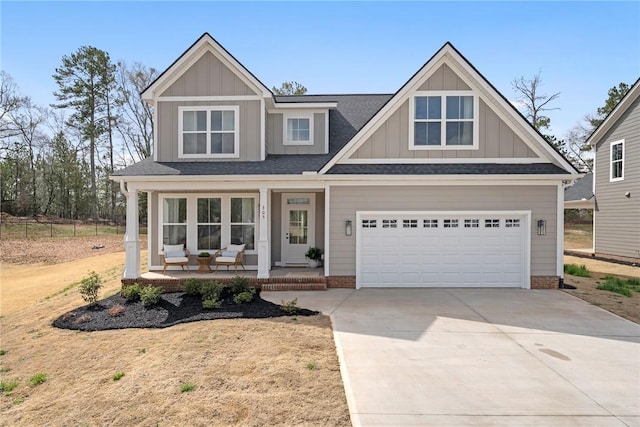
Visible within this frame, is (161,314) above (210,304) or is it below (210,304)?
below

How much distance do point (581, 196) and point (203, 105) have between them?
19.5 m

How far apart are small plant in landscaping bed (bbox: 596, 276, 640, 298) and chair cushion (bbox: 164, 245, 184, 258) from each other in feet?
42.7

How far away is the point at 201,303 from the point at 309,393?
17.2ft

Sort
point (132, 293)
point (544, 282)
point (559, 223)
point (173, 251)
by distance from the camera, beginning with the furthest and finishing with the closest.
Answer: point (173, 251) → point (544, 282) → point (559, 223) → point (132, 293)

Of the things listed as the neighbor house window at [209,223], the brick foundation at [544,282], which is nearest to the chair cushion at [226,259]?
the neighbor house window at [209,223]

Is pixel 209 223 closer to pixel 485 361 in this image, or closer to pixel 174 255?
pixel 174 255

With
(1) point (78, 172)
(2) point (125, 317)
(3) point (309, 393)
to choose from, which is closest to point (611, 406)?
(3) point (309, 393)

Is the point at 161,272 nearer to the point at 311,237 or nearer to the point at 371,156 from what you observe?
the point at 311,237

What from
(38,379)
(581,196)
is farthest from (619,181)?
(38,379)

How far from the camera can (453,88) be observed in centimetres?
1077

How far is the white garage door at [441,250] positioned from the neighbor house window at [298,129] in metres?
4.10

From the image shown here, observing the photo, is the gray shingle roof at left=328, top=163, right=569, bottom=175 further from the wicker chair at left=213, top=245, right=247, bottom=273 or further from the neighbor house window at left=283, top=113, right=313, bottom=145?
the wicker chair at left=213, top=245, right=247, bottom=273

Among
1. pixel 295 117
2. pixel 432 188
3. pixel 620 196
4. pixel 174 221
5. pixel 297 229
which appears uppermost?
pixel 295 117

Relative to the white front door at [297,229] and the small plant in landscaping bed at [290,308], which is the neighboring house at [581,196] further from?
the small plant in landscaping bed at [290,308]
